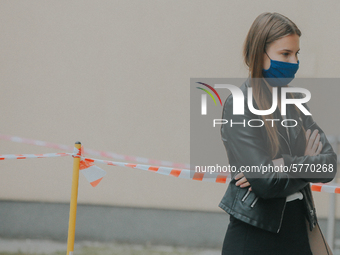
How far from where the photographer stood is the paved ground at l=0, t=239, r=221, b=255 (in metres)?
4.02

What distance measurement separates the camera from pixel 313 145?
5.85ft

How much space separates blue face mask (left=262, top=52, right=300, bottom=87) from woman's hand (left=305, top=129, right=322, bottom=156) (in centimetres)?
29

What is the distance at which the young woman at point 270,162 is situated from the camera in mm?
1564

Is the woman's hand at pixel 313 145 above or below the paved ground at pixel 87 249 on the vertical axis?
above

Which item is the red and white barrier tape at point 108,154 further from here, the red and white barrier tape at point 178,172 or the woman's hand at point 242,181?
the woman's hand at point 242,181

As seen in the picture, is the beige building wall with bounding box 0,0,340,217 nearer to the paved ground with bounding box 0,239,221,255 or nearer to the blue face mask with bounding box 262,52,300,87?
the paved ground with bounding box 0,239,221,255

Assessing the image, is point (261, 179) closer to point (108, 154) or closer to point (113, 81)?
point (108, 154)

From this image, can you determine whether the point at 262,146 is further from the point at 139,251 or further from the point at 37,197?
the point at 37,197

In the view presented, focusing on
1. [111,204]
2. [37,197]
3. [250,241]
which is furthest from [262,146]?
[37,197]

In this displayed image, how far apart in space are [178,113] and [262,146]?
9.09 feet

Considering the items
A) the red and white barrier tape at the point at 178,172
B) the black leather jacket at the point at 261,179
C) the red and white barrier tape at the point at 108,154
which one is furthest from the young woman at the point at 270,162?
the red and white barrier tape at the point at 108,154

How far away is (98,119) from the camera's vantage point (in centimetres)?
441

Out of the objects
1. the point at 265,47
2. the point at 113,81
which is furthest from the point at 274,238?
the point at 113,81

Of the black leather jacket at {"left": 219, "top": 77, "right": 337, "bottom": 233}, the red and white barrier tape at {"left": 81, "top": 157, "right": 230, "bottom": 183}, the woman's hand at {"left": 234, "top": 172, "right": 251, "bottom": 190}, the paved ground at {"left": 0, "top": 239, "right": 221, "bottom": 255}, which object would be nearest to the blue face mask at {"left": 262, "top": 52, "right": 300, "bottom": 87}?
the black leather jacket at {"left": 219, "top": 77, "right": 337, "bottom": 233}
